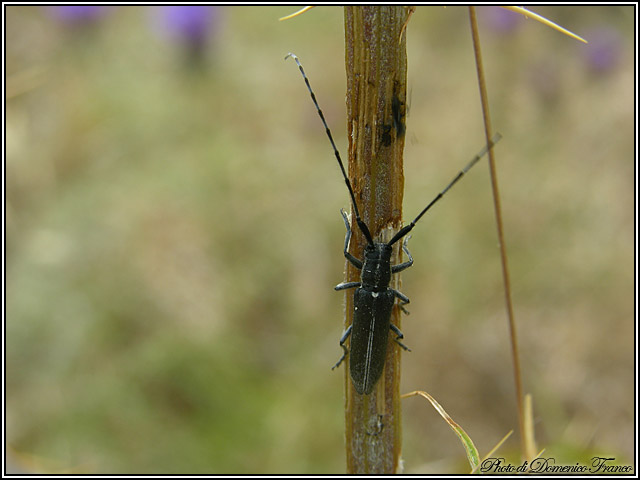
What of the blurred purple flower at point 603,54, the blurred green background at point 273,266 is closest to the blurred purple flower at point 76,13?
the blurred green background at point 273,266

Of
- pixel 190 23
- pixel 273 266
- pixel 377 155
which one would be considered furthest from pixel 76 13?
pixel 377 155

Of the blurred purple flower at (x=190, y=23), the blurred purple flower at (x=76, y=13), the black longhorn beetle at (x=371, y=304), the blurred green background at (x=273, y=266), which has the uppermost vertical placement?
the blurred purple flower at (x=190, y=23)

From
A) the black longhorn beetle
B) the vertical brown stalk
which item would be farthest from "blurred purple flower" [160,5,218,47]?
the vertical brown stalk

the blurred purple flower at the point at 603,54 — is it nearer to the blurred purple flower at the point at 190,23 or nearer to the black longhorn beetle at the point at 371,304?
the black longhorn beetle at the point at 371,304

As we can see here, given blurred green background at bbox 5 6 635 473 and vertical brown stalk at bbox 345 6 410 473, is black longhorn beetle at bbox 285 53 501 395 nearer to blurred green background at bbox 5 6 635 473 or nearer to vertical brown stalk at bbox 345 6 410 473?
vertical brown stalk at bbox 345 6 410 473

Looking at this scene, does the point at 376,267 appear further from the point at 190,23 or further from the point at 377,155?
the point at 190,23

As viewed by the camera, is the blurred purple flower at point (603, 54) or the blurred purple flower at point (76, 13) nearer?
the blurred purple flower at point (603, 54)
